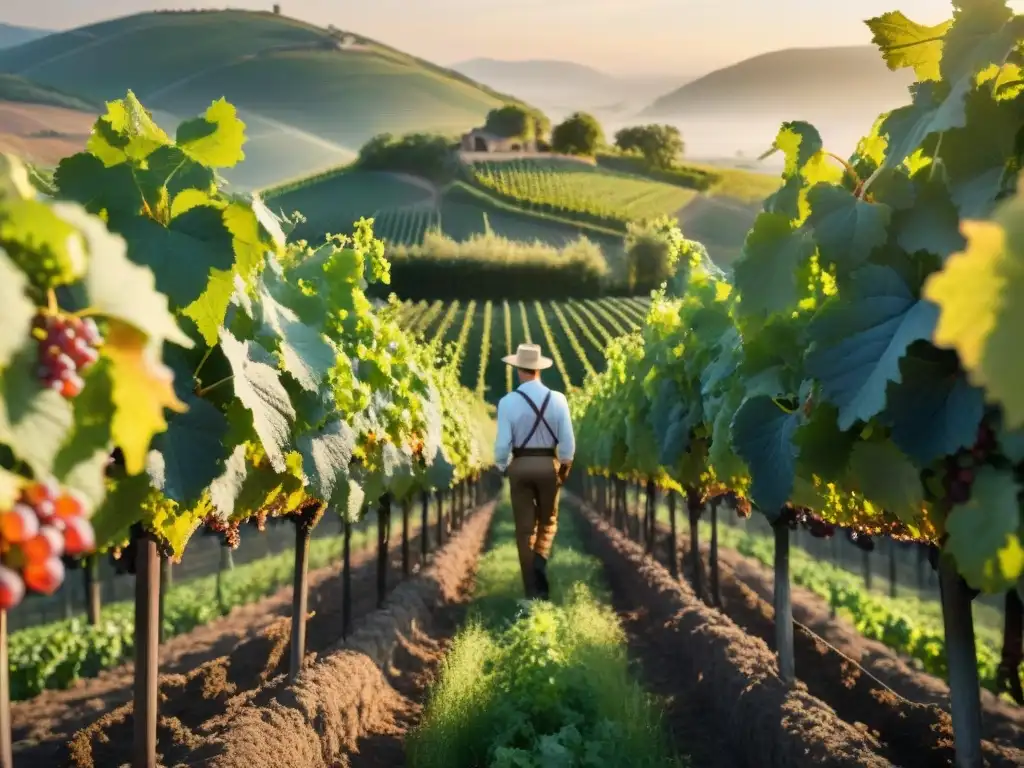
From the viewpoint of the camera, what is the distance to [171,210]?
3.37 m

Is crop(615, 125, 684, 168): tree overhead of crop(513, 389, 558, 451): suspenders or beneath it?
overhead

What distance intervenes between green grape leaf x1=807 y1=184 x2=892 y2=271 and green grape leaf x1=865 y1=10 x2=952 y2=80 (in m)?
0.49

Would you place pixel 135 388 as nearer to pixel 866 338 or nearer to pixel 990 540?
pixel 990 540

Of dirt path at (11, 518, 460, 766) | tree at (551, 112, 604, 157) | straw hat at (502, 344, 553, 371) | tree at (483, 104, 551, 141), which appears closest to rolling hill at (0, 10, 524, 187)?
tree at (483, 104, 551, 141)

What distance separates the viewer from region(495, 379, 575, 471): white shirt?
9727 mm

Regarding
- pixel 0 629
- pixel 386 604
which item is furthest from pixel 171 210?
pixel 386 604

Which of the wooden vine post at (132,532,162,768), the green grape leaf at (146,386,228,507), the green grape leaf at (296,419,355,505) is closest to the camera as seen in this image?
the green grape leaf at (146,386,228,507)

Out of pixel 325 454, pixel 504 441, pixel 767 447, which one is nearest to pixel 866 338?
pixel 767 447

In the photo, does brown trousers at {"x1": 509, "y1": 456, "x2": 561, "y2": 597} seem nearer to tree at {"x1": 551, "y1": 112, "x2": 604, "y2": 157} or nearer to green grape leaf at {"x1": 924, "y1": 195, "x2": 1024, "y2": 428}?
green grape leaf at {"x1": 924, "y1": 195, "x2": 1024, "y2": 428}

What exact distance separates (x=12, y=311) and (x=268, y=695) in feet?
19.3

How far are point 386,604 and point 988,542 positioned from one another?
27.0ft

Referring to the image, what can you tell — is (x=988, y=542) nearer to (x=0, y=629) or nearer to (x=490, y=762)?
(x=0, y=629)

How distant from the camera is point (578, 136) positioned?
5359 inches

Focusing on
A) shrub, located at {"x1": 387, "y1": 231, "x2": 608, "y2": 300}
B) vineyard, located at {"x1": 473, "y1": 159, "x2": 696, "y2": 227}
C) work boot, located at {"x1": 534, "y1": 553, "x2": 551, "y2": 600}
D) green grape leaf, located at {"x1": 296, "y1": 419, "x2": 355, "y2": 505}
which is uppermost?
vineyard, located at {"x1": 473, "y1": 159, "x2": 696, "y2": 227}
